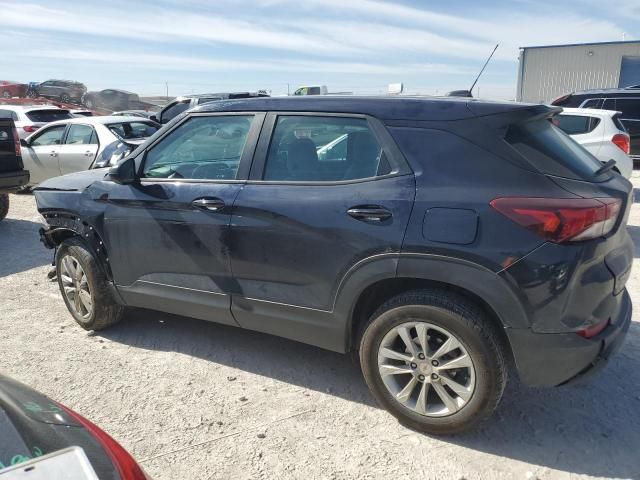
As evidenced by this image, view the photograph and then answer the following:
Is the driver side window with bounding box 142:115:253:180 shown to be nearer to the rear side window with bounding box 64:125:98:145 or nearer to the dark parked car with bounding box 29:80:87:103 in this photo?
the rear side window with bounding box 64:125:98:145

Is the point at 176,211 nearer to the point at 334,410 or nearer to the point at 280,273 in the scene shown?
the point at 280,273

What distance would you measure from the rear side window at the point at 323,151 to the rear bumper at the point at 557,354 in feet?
3.73

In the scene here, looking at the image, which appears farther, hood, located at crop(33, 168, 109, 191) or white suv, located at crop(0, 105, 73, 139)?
white suv, located at crop(0, 105, 73, 139)

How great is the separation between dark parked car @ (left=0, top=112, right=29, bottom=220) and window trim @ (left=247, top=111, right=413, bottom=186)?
19.3 feet

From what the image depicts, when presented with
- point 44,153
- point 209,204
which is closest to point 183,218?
point 209,204

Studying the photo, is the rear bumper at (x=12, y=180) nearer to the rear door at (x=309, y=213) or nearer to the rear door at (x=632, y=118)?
the rear door at (x=309, y=213)

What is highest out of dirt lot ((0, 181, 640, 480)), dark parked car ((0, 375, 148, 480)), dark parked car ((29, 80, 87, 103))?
dark parked car ((29, 80, 87, 103))

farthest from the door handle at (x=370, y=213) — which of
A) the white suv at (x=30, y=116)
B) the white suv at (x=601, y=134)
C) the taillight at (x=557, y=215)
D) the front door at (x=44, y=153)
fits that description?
the white suv at (x=30, y=116)

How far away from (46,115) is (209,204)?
12361 mm

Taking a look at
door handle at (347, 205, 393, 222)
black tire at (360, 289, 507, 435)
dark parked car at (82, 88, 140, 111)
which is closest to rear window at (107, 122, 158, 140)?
door handle at (347, 205, 393, 222)

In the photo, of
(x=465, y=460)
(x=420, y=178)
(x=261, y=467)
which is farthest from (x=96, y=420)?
(x=420, y=178)

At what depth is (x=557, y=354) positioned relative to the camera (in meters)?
2.54

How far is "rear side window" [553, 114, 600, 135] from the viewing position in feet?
27.4

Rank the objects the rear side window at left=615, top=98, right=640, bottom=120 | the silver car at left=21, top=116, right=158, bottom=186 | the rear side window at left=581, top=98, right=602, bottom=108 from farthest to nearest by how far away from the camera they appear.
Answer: the rear side window at left=581, top=98, right=602, bottom=108, the rear side window at left=615, top=98, right=640, bottom=120, the silver car at left=21, top=116, right=158, bottom=186
